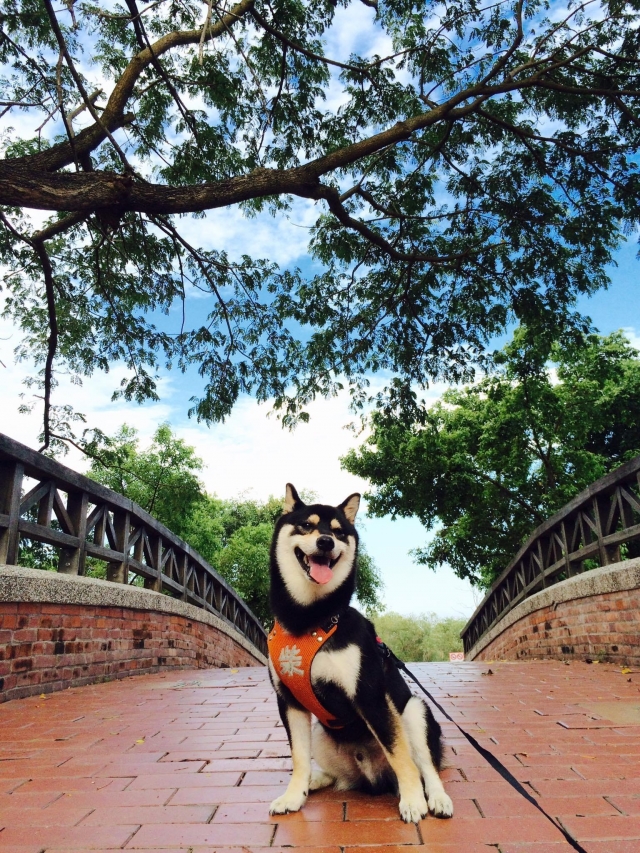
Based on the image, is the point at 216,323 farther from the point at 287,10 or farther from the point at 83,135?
the point at 287,10

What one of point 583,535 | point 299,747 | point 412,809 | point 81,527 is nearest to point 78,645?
point 81,527

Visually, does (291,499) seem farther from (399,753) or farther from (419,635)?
(419,635)

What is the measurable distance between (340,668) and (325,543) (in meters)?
0.51

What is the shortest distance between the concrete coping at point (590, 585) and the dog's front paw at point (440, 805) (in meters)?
4.66

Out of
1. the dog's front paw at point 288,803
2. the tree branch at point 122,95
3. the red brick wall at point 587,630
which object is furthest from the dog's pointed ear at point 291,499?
the tree branch at point 122,95

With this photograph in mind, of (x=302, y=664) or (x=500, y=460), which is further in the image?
(x=500, y=460)

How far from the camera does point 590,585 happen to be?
7289 mm

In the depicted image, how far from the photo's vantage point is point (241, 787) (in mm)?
2934

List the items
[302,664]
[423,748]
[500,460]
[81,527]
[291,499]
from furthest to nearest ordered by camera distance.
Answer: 1. [500,460]
2. [81,527]
3. [291,499]
4. [423,748]
5. [302,664]

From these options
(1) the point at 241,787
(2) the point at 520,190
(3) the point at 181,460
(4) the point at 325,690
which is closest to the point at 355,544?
(4) the point at 325,690

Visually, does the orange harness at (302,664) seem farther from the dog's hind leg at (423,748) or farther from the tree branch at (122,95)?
the tree branch at (122,95)

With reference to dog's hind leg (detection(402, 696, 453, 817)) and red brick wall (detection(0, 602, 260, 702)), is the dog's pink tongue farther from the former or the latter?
red brick wall (detection(0, 602, 260, 702))

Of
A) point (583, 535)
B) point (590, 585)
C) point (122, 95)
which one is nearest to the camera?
point (590, 585)

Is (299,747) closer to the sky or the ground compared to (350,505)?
closer to the ground
